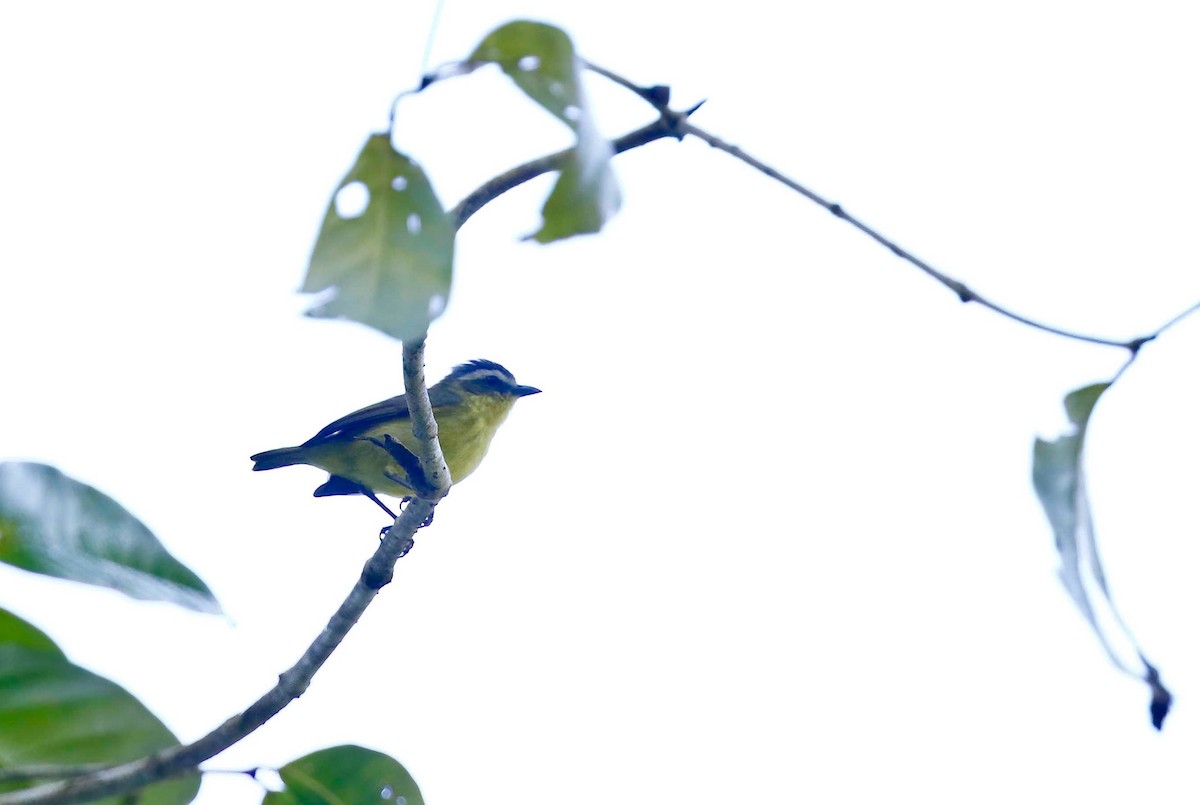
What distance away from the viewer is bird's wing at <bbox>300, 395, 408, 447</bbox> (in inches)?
227

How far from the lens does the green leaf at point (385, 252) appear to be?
136 centimetres

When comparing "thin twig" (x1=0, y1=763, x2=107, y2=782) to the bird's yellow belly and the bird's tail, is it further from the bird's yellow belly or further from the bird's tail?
the bird's tail

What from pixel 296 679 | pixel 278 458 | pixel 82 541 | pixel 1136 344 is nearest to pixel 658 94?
pixel 1136 344

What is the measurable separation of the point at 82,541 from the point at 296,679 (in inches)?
33.5

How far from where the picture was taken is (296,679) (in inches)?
97.1

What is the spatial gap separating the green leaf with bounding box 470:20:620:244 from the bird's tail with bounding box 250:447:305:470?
4.78 meters

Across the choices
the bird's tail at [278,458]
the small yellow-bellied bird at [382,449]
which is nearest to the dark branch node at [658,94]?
the small yellow-bellied bird at [382,449]

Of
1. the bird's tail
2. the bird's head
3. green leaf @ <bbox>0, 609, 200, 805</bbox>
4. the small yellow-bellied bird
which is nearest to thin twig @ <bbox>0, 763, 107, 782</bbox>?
green leaf @ <bbox>0, 609, 200, 805</bbox>

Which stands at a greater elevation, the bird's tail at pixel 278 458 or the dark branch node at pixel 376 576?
the bird's tail at pixel 278 458

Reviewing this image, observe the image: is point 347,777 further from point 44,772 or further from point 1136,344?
point 1136,344

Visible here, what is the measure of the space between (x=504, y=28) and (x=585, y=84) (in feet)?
0.39

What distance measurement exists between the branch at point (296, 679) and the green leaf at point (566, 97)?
2.99ft

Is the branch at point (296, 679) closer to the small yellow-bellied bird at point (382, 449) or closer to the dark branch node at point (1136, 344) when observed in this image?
the dark branch node at point (1136, 344)

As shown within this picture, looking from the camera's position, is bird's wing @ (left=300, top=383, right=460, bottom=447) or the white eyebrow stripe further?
the white eyebrow stripe
